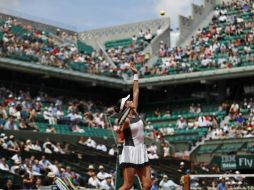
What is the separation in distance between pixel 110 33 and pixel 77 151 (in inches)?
756

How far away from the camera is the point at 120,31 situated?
43.9 m

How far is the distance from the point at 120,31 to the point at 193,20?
513cm

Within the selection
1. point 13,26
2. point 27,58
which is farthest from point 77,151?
point 13,26

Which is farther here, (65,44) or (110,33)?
(110,33)

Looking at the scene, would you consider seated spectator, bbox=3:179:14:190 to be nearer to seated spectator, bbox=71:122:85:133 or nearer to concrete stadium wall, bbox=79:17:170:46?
seated spectator, bbox=71:122:85:133

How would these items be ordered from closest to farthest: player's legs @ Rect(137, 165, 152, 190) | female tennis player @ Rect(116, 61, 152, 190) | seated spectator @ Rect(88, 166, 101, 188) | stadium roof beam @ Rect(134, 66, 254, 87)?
player's legs @ Rect(137, 165, 152, 190), female tennis player @ Rect(116, 61, 152, 190), seated spectator @ Rect(88, 166, 101, 188), stadium roof beam @ Rect(134, 66, 254, 87)

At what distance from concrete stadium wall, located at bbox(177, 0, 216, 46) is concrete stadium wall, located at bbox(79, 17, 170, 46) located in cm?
139

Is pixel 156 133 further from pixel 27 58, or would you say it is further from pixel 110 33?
pixel 110 33

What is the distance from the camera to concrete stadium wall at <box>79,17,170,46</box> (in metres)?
42.9

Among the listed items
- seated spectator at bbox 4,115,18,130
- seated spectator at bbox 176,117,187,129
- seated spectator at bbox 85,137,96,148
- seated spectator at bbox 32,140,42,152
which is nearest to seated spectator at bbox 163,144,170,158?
seated spectator at bbox 176,117,187,129

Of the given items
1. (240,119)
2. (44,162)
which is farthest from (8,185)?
(240,119)

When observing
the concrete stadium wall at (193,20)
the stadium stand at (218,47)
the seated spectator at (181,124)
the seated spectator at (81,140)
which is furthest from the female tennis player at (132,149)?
the concrete stadium wall at (193,20)

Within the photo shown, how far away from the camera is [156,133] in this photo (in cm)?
3397

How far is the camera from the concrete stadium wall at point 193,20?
41344 millimetres
